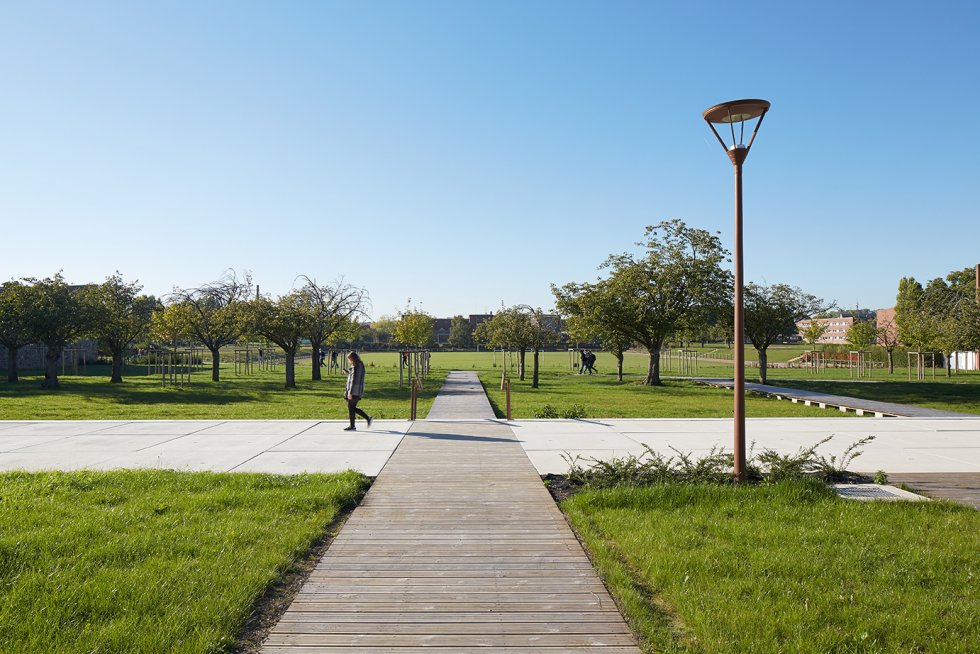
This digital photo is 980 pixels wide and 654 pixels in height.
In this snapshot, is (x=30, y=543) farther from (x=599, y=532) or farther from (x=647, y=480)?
(x=647, y=480)

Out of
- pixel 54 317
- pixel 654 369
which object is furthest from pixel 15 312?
pixel 654 369

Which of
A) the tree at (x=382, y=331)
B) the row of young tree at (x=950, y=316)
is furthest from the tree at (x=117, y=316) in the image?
the tree at (x=382, y=331)

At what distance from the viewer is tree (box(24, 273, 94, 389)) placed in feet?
80.2

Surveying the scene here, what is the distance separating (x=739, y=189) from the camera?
745 cm

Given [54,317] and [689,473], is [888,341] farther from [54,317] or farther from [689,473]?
[54,317]

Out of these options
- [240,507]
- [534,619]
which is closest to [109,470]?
[240,507]

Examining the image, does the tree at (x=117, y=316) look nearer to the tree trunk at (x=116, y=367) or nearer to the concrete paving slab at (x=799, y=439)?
the tree trunk at (x=116, y=367)

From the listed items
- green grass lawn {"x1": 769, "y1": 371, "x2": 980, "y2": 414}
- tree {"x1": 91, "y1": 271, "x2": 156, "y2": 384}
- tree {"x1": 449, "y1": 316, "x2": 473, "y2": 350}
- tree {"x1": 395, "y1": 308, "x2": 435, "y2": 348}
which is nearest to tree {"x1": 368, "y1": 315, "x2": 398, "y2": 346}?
tree {"x1": 449, "y1": 316, "x2": 473, "y2": 350}

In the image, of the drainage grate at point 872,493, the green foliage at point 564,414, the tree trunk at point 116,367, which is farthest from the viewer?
the tree trunk at point 116,367

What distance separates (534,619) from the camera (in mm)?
3721

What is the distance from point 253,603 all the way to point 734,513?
431 centimetres

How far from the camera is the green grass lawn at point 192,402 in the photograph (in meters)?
15.4

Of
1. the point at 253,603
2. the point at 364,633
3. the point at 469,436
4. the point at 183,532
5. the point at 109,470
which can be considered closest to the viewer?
the point at 364,633

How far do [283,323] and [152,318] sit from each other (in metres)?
10.0
